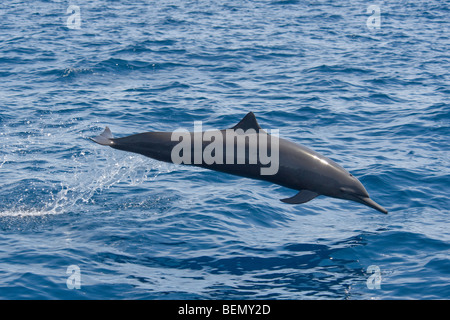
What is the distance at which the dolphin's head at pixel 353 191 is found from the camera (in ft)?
41.0

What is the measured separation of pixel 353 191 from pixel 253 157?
2116mm

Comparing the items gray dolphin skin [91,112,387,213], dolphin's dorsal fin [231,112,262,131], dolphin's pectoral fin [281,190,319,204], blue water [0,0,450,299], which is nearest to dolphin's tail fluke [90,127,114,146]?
gray dolphin skin [91,112,387,213]

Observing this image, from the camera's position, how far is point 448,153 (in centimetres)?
1816

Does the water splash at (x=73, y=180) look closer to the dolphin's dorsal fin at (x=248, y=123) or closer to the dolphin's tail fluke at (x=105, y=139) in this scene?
the dolphin's tail fluke at (x=105, y=139)

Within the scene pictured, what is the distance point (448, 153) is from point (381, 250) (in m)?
6.63

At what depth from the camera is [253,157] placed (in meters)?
11.9

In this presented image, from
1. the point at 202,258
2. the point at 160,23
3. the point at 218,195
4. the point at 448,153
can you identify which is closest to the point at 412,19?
the point at 160,23

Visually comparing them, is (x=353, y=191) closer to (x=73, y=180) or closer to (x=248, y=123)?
(x=248, y=123)

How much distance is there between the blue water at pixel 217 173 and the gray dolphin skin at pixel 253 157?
1.36 meters

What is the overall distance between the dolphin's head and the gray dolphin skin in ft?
0.21

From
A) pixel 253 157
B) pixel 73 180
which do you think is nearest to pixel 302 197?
pixel 253 157
